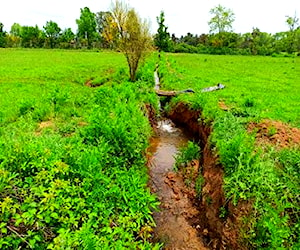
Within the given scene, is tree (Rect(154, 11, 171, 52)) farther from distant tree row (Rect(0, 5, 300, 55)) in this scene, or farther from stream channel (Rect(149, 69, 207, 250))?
stream channel (Rect(149, 69, 207, 250))

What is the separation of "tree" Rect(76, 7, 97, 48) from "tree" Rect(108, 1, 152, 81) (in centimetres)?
4275

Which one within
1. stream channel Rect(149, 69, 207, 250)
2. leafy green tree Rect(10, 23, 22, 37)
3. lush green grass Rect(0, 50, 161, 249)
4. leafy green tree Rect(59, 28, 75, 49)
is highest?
leafy green tree Rect(10, 23, 22, 37)

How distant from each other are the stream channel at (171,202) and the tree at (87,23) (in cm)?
4999

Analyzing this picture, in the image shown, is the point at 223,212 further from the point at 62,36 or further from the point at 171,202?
the point at 62,36

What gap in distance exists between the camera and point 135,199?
410cm

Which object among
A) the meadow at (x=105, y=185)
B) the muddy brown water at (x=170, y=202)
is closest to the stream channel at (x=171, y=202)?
the muddy brown water at (x=170, y=202)

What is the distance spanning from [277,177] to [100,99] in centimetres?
561

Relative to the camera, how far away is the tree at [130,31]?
45.5 feet

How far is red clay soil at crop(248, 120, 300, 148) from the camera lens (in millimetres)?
5904

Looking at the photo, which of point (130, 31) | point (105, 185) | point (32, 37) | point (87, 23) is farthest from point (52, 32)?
point (105, 185)

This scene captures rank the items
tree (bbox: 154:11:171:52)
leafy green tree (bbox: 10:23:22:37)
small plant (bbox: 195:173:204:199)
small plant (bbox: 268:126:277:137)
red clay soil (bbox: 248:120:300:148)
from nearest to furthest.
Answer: red clay soil (bbox: 248:120:300:148), small plant (bbox: 195:173:204:199), small plant (bbox: 268:126:277:137), tree (bbox: 154:11:171:52), leafy green tree (bbox: 10:23:22:37)

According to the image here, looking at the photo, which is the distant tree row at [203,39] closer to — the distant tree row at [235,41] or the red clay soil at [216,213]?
the distant tree row at [235,41]

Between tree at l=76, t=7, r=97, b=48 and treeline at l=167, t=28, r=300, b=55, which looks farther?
→ tree at l=76, t=7, r=97, b=48

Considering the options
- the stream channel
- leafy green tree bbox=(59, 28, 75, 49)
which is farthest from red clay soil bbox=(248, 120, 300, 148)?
leafy green tree bbox=(59, 28, 75, 49)
